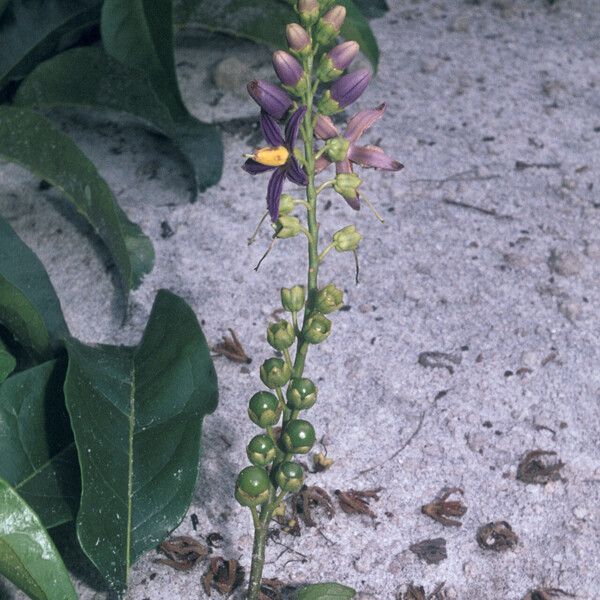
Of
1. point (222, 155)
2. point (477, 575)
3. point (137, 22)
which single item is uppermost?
point (137, 22)

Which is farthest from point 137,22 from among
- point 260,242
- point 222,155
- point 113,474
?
point 113,474

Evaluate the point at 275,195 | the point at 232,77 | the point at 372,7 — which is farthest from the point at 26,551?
the point at 372,7

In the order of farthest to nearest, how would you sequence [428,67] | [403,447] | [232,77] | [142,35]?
1. [428,67]
2. [232,77]
3. [142,35]
4. [403,447]

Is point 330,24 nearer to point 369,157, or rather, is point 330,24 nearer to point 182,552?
point 369,157

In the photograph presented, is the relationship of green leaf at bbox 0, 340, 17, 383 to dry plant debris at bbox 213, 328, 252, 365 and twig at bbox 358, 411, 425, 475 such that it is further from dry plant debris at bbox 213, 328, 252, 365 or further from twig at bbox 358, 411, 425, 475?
twig at bbox 358, 411, 425, 475

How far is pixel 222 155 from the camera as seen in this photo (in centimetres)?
208

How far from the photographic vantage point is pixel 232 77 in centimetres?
241

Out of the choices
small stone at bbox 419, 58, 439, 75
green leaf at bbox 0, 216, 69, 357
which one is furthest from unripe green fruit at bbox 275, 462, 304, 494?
small stone at bbox 419, 58, 439, 75

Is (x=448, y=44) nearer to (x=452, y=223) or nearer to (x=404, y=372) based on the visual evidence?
(x=452, y=223)

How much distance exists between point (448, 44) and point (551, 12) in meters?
0.36

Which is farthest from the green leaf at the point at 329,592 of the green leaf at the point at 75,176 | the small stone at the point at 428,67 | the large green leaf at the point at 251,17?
the small stone at the point at 428,67

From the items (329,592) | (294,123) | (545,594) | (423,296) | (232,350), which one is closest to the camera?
(294,123)

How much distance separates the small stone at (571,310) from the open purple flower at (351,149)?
2.61 ft

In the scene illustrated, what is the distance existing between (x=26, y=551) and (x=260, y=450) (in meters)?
0.29
